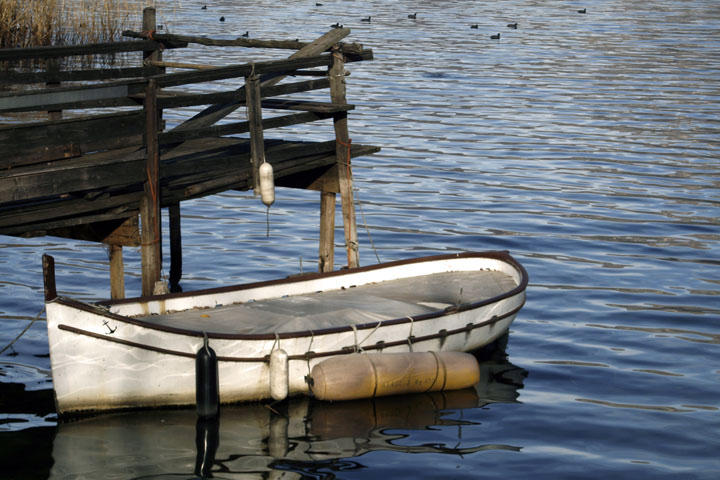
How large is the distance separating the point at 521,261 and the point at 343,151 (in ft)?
14.9

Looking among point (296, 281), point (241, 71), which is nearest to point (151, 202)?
point (241, 71)

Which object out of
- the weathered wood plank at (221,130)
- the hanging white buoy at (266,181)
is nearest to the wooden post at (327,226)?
the weathered wood plank at (221,130)

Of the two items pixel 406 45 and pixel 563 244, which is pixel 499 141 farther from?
pixel 406 45

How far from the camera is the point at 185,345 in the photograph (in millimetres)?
10352

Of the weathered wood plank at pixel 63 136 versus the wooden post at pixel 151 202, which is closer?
the weathered wood plank at pixel 63 136

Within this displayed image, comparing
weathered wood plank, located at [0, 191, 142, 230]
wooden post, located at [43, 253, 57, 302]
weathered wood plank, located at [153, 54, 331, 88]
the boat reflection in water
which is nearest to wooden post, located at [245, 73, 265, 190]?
weathered wood plank, located at [153, 54, 331, 88]

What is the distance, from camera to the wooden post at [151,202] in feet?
37.8

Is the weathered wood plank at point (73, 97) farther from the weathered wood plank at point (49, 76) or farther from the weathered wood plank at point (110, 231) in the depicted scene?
the weathered wood plank at point (49, 76)

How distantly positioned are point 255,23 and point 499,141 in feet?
106

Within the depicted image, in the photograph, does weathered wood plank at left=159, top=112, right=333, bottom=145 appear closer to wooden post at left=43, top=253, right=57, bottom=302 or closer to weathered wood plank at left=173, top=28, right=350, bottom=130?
weathered wood plank at left=173, top=28, right=350, bottom=130

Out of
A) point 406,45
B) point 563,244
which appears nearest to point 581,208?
point 563,244

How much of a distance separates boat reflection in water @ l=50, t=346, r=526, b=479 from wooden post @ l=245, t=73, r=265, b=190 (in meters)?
2.90

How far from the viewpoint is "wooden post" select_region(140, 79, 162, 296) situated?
37.8ft

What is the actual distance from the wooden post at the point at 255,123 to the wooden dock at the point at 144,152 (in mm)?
13
